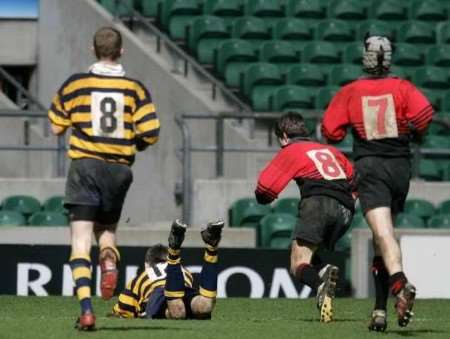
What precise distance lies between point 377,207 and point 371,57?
0.97m

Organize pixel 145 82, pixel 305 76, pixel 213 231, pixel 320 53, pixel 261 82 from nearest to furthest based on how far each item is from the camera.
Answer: pixel 213 231
pixel 145 82
pixel 261 82
pixel 305 76
pixel 320 53

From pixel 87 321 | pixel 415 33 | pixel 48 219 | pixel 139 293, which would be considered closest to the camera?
pixel 87 321

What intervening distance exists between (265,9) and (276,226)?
5341 mm

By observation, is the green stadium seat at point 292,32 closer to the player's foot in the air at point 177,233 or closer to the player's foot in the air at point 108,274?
the player's foot in the air at point 177,233

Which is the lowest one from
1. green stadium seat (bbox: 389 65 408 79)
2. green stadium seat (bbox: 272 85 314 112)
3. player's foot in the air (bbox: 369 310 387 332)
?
player's foot in the air (bbox: 369 310 387 332)

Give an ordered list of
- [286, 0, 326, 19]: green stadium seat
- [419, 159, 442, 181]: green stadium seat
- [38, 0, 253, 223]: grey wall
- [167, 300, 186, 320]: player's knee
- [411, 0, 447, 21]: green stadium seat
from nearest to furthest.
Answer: [167, 300, 186, 320]: player's knee
[38, 0, 253, 223]: grey wall
[419, 159, 442, 181]: green stadium seat
[286, 0, 326, 19]: green stadium seat
[411, 0, 447, 21]: green stadium seat

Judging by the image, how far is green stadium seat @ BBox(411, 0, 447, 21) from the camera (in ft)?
74.2

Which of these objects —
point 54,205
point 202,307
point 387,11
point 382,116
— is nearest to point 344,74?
point 387,11

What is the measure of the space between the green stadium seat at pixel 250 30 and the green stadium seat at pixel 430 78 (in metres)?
2.04

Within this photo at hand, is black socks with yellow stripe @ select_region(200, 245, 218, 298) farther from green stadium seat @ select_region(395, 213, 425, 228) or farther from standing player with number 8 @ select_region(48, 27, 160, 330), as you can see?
green stadium seat @ select_region(395, 213, 425, 228)

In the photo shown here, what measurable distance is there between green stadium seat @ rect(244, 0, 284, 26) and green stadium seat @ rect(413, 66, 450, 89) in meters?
2.06

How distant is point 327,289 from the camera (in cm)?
1059

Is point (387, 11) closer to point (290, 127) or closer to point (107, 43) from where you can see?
point (290, 127)

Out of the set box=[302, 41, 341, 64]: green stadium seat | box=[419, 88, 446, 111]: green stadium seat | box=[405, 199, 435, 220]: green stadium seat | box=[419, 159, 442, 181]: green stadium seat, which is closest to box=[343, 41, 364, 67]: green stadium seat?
box=[302, 41, 341, 64]: green stadium seat
